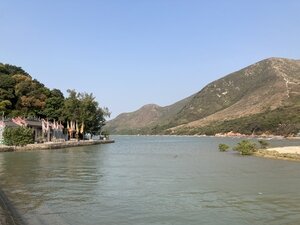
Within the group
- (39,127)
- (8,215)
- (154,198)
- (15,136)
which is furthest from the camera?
(39,127)

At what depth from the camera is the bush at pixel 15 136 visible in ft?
226

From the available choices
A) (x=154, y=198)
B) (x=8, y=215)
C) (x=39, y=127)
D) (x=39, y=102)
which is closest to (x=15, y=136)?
(x=39, y=127)

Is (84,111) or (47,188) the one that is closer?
Result: (47,188)

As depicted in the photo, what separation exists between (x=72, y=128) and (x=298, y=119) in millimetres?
109502

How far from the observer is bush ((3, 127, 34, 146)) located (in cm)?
6875

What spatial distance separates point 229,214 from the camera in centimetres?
1620

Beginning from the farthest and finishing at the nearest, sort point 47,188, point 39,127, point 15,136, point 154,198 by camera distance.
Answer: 1. point 39,127
2. point 15,136
3. point 47,188
4. point 154,198

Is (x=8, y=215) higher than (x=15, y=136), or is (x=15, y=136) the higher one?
(x=15, y=136)

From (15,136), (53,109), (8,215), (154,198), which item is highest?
(53,109)

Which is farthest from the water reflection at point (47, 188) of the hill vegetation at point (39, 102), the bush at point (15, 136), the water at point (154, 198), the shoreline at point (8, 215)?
the hill vegetation at point (39, 102)

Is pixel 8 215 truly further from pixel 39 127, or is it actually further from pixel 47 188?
pixel 39 127

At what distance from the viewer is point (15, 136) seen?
68938 mm

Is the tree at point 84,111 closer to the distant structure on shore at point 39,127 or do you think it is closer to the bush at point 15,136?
the distant structure on shore at point 39,127

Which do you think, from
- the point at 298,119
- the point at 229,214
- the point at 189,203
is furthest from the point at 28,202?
the point at 298,119
